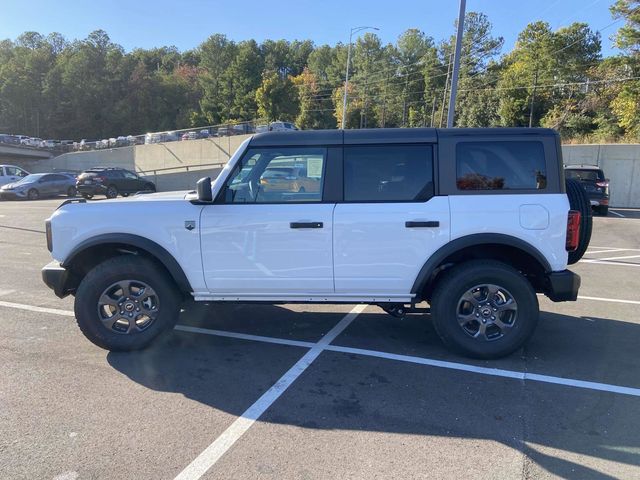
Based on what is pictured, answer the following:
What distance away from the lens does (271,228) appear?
164 inches

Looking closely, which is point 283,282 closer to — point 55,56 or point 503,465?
point 503,465

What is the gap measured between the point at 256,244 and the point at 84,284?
158 centimetres

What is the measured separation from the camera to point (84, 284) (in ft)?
14.0

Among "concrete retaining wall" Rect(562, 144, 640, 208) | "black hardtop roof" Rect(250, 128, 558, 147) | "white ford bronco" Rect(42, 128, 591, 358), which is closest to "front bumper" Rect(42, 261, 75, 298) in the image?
"white ford bronco" Rect(42, 128, 591, 358)

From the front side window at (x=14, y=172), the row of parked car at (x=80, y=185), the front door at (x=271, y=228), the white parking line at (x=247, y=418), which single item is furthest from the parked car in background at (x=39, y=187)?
the white parking line at (x=247, y=418)

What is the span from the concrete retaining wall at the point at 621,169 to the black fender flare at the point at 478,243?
20.1 meters

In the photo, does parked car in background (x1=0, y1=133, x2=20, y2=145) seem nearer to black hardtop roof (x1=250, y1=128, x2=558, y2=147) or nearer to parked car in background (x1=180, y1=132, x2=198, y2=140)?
parked car in background (x1=180, y1=132, x2=198, y2=140)

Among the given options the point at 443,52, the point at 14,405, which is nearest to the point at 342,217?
the point at 14,405

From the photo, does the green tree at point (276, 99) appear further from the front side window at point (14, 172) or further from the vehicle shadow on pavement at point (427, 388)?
the vehicle shadow on pavement at point (427, 388)

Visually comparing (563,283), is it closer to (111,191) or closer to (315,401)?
(315,401)

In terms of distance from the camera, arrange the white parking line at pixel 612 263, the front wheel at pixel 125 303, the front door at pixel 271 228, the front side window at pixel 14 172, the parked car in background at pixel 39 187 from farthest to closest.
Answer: the front side window at pixel 14 172, the parked car in background at pixel 39 187, the white parking line at pixel 612 263, the front wheel at pixel 125 303, the front door at pixel 271 228

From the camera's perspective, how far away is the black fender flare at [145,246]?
167 inches

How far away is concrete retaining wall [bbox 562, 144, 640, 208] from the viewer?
21234 millimetres

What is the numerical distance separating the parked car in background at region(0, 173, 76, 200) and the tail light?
26.2 m
